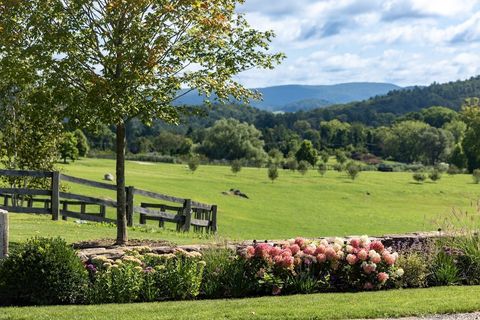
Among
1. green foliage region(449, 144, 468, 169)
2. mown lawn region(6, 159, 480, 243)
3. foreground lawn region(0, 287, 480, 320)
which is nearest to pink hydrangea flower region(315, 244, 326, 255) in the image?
foreground lawn region(0, 287, 480, 320)

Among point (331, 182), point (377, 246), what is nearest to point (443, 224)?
point (377, 246)

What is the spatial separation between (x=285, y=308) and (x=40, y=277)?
3733 mm

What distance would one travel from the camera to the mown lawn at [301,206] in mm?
19766

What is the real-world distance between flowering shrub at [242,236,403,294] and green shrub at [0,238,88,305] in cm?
288

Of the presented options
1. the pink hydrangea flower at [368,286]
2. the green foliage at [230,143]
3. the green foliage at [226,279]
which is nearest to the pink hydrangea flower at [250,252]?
the green foliage at [226,279]

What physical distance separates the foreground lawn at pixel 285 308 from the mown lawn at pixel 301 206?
6.60 m

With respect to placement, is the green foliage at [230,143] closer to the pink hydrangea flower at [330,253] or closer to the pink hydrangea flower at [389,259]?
the pink hydrangea flower at [389,259]

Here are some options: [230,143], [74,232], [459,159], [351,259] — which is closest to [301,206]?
[74,232]

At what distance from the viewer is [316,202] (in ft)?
154

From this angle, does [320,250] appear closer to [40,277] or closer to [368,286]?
[368,286]

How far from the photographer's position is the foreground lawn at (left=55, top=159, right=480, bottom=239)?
32625mm

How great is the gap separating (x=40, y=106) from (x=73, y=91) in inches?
42.7

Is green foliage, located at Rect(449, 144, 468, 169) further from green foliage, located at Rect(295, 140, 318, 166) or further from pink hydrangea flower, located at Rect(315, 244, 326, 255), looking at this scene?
pink hydrangea flower, located at Rect(315, 244, 326, 255)

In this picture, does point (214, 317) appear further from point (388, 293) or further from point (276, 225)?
point (276, 225)
